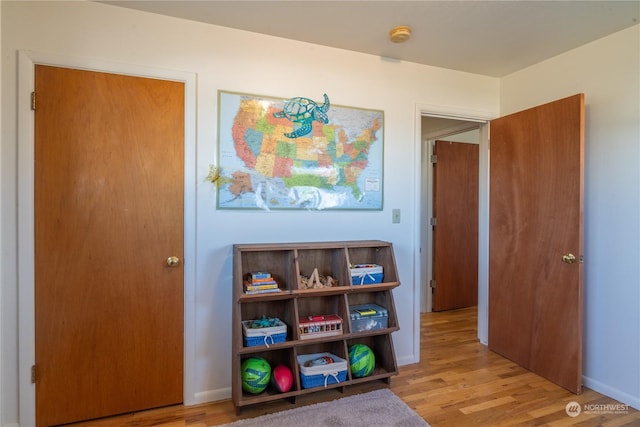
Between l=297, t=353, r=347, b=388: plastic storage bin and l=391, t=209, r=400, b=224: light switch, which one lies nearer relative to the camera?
l=297, t=353, r=347, b=388: plastic storage bin

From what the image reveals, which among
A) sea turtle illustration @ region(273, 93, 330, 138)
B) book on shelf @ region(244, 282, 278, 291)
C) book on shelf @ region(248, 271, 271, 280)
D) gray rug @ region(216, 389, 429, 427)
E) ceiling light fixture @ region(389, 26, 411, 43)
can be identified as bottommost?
gray rug @ region(216, 389, 429, 427)

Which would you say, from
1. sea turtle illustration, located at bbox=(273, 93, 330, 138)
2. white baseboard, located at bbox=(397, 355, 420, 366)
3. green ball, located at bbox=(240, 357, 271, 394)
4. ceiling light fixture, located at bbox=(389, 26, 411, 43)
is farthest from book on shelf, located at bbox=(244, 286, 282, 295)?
ceiling light fixture, located at bbox=(389, 26, 411, 43)

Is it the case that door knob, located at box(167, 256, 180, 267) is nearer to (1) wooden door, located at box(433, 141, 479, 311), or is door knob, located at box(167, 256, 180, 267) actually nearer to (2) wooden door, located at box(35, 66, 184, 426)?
(2) wooden door, located at box(35, 66, 184, 426)

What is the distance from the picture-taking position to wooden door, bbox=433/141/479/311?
13.5 feet

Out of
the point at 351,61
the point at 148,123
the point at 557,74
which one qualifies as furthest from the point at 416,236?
the point at 148,123

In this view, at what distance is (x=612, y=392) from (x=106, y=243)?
130 inches

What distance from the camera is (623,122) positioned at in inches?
88.8

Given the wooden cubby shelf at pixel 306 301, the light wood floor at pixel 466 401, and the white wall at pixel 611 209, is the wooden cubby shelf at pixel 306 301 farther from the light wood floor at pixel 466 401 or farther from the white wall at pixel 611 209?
the white wall at pixel 611 209

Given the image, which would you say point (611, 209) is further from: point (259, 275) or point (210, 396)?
point (210, 396)

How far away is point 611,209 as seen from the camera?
2.32 metres

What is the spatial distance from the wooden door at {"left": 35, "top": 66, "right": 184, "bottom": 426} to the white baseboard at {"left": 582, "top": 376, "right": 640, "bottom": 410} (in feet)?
9.00

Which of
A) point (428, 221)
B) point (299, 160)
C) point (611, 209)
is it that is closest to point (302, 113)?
point (299, 160)

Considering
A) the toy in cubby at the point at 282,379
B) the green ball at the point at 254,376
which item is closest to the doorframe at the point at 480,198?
the toy in cubby at the point at 282,379

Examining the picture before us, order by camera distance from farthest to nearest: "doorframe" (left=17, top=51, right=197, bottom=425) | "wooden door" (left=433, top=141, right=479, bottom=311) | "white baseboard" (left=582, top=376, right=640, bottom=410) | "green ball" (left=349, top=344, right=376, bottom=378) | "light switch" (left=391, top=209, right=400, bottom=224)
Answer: "wooden door" (left=433, top=141, right=479, bottom=311)
"light switch" (left=391, top=209, right=400, bottom=224)
"green ball" (left=349, top=344, right=376, bottom=378)
"white baseboard" (left=582, top=376, right=640, bottom=410)
"doorframe" (left=17, top=51, right=197, bottom=425)
